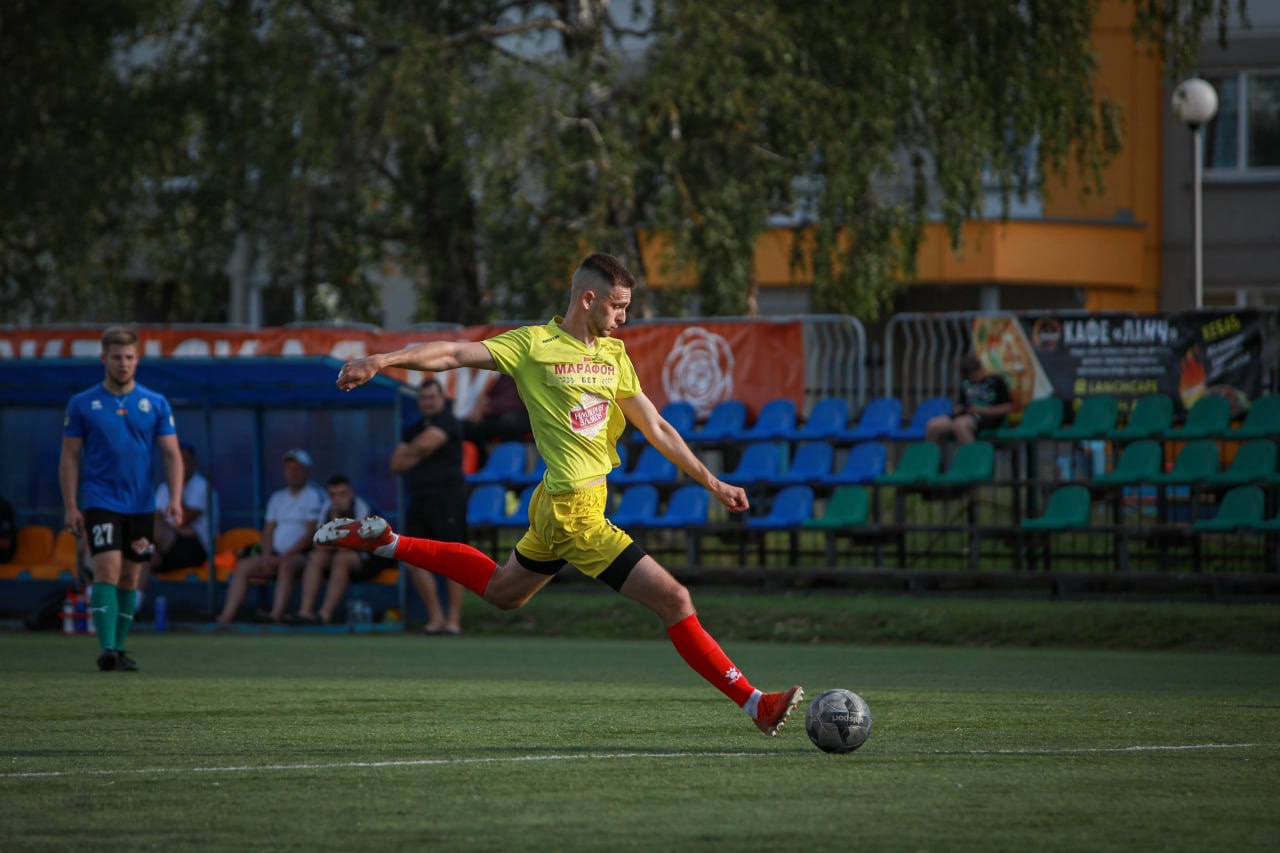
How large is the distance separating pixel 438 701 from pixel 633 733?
209cm

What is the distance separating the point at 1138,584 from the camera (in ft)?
59.2

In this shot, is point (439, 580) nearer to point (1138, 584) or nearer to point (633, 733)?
point (1138, 584)

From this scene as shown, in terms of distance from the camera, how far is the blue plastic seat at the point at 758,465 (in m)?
19.8

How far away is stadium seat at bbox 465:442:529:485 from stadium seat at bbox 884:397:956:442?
4312 millimetres

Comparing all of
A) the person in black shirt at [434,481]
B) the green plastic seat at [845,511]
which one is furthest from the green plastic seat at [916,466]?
the person in black shirt at [434,481]

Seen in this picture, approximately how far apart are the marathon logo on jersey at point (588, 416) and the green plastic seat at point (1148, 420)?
11208 millimetres

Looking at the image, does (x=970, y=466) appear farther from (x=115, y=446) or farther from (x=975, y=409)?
(x=115, y=446)

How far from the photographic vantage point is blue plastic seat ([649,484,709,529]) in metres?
19.5

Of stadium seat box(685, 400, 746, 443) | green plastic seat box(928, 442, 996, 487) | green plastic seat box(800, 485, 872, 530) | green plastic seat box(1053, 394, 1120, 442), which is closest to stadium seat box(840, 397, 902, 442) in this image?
green plastic seat box(800, 485, 872, 530)

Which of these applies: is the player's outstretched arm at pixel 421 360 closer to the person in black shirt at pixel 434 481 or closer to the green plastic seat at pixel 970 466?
the person in black shirt at pixel 434 481

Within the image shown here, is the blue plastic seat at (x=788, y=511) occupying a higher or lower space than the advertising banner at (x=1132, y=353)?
lower

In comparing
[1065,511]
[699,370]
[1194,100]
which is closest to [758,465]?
[699,370]

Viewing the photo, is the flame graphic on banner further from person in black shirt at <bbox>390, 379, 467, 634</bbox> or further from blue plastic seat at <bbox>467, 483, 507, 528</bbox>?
person in black shirt at <bbox>390, 379, 467, 634</bbox>

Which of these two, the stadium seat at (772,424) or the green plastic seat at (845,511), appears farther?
the stadium seat at (772,424)
